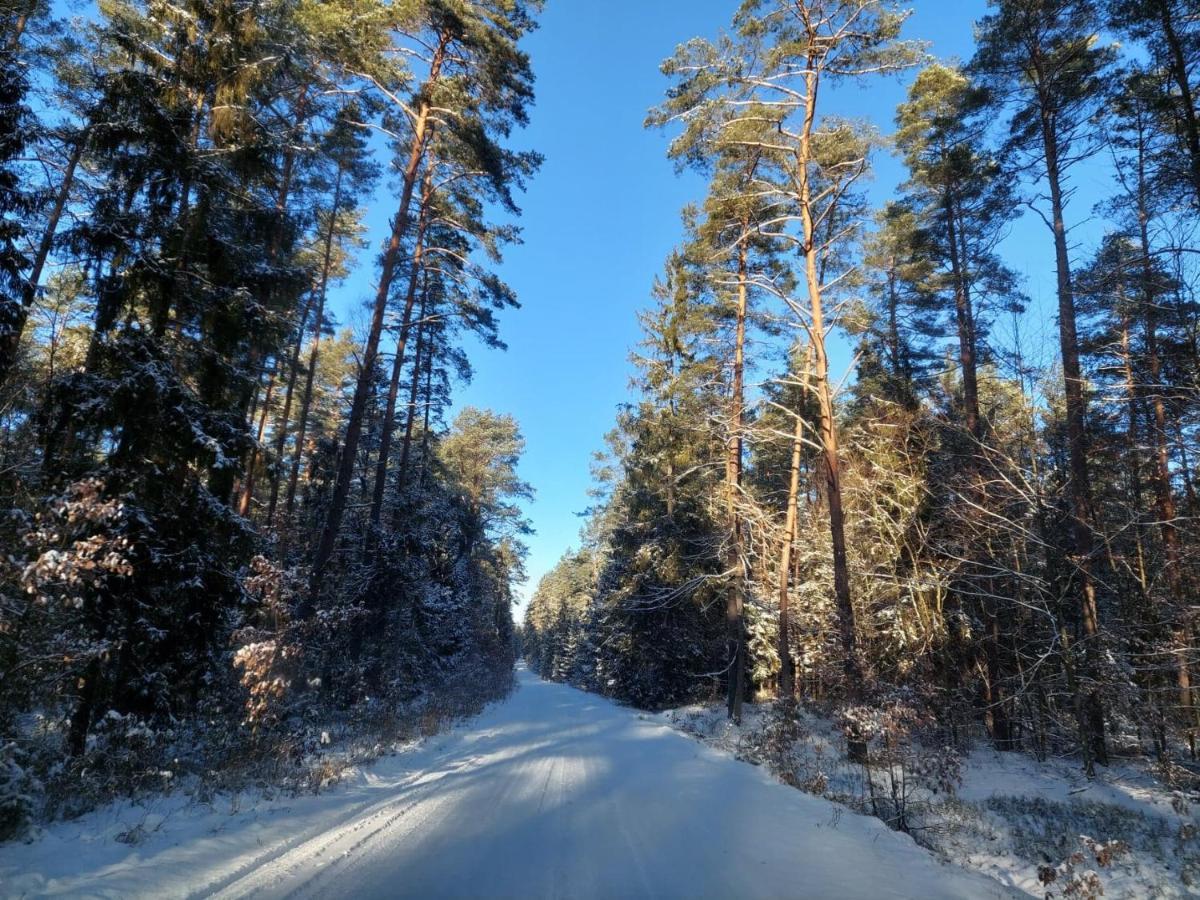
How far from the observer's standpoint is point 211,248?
791cm

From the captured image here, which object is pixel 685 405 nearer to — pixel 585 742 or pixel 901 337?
pixel 901 337

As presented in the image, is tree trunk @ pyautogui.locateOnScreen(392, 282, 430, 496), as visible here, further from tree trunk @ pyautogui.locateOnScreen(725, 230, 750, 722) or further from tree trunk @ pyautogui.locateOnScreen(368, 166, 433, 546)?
tree trunk @ pyautogui.locateOnScreen(725, 230, 750, 722)

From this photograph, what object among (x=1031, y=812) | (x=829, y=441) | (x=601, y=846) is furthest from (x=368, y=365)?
(x=1031, y=812)

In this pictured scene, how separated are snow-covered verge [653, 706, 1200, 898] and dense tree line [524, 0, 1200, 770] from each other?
3.04ft

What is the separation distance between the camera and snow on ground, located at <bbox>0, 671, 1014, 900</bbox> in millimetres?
4023

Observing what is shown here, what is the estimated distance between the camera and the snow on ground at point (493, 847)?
4.02m

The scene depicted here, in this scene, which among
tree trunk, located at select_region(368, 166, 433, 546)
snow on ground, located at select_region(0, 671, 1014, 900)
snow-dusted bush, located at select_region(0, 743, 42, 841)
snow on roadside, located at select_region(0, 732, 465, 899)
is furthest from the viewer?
tree trunk, located at select_region(368, 166, 433, 546)

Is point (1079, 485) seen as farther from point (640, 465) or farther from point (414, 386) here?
point (414, 386)

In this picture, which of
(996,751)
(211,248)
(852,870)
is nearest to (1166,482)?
(996,751)

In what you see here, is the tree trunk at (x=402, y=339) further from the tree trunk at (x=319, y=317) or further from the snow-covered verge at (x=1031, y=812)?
the snow-covered verge at (x=1031, y=812)

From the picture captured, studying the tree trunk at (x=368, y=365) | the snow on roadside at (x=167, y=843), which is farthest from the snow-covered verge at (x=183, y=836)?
the tree trunk at (x=368, y=365)

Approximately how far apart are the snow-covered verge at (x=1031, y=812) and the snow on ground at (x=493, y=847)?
0.69m

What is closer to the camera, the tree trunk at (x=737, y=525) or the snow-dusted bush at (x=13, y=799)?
the snow-dusted bush at (x=13, y=799)

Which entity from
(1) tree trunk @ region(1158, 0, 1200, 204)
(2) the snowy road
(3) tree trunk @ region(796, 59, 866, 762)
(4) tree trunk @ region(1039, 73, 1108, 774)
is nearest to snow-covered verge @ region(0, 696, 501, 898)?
(2) the snowy road
